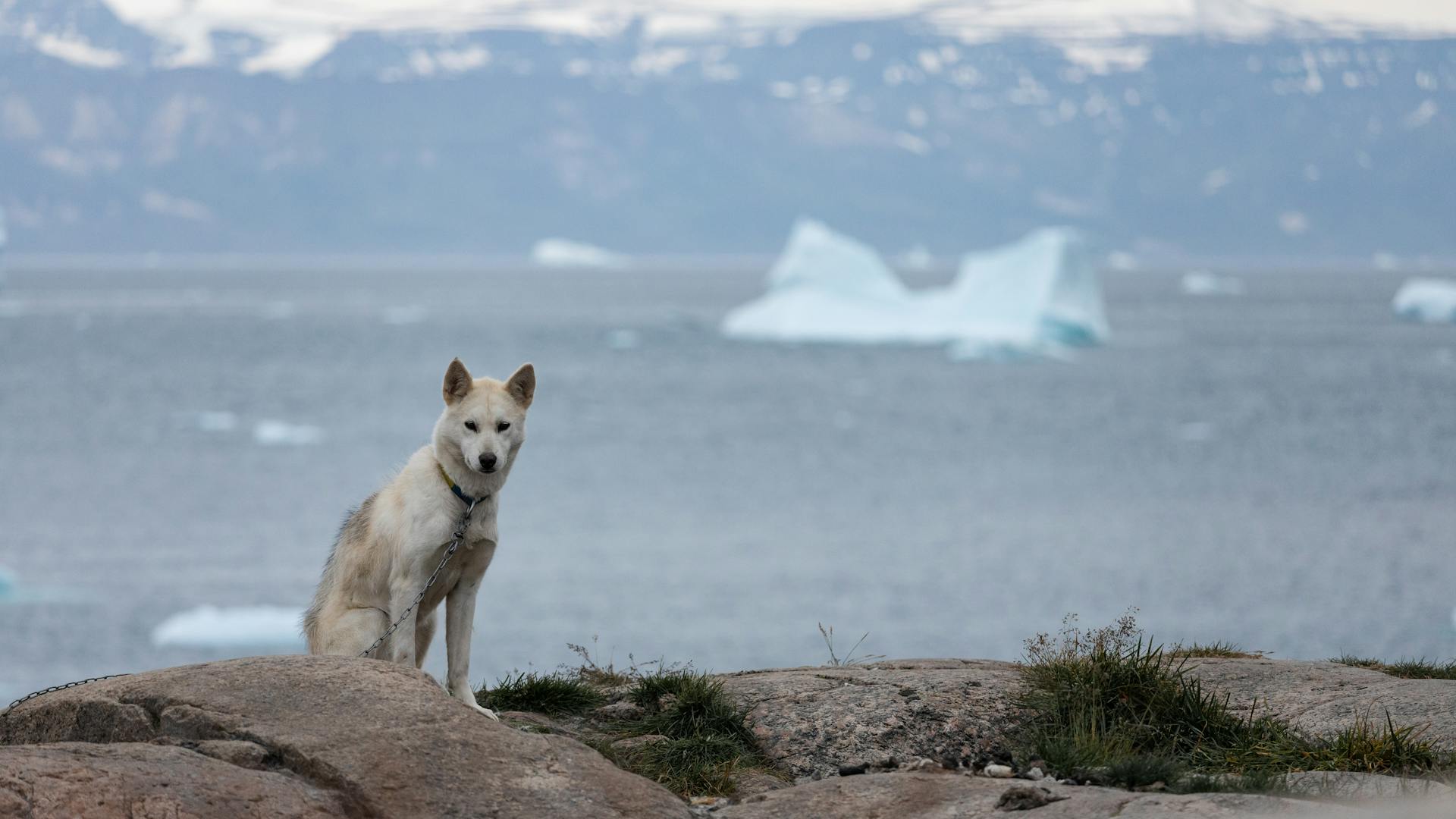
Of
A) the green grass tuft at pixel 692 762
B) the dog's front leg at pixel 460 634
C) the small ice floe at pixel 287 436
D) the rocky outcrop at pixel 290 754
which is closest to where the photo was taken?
the rocky outcrop at pixel 290 754

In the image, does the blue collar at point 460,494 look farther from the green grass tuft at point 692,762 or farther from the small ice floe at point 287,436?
the small ice floe at point 287,436

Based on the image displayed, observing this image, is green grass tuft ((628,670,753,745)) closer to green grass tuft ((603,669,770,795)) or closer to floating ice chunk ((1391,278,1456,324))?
green grass tuft ((603,669,770,795))

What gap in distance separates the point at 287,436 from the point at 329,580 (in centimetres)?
6258

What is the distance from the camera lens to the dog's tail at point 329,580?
6.99m

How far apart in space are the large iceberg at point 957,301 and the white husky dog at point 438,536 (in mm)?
73473

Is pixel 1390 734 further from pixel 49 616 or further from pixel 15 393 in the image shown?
pixel 15 393

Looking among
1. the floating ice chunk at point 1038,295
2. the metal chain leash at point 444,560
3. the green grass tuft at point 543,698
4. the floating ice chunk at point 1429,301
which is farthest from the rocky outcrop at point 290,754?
the floating ice chunk at point 1429,301

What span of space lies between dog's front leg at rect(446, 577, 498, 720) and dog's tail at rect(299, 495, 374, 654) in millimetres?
569

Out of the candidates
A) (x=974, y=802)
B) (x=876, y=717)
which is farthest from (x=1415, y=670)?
(x=974, y=802)

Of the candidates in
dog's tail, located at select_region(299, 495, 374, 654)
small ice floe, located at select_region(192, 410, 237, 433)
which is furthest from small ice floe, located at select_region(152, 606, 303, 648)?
small ice floe, located at select_region(192, 410, 237, 433)

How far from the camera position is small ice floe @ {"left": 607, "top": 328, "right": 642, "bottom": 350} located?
115m

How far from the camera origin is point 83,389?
283ft

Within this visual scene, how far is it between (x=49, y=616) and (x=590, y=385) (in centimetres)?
5109

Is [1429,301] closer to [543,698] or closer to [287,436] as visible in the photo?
[287,436]
